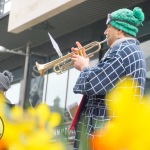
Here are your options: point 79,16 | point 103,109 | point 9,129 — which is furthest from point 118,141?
point 79,16

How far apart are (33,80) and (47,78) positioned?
0.56 meters

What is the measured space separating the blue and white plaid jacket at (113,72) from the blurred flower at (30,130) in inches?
54.6

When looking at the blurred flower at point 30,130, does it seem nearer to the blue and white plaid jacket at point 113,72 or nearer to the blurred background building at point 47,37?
the blue and white plaid jacket at point 113,72

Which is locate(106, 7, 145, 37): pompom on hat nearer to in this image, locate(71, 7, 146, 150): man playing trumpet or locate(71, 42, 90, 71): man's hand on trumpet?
locate(71, 7, 146, 150): man playing trumpet

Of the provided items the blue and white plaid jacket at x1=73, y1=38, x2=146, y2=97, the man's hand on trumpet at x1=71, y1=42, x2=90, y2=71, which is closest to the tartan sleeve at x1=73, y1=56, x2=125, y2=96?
the blue and white plaid jacket at x1=73, y1=38, x2=146, y2=97

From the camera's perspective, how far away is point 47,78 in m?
11.6

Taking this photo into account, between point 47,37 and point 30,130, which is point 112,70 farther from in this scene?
point 47,37

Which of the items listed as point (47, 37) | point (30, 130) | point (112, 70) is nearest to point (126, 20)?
point (112, 70)

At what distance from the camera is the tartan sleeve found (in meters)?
1.96

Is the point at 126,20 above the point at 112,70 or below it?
above

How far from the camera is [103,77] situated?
1973 mm

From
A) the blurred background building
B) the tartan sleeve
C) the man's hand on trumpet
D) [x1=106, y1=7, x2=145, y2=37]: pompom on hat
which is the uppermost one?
the blurred background building

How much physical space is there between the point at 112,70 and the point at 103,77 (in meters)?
0.05

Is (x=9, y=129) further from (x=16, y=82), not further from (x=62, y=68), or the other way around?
(x=16, y=82)
